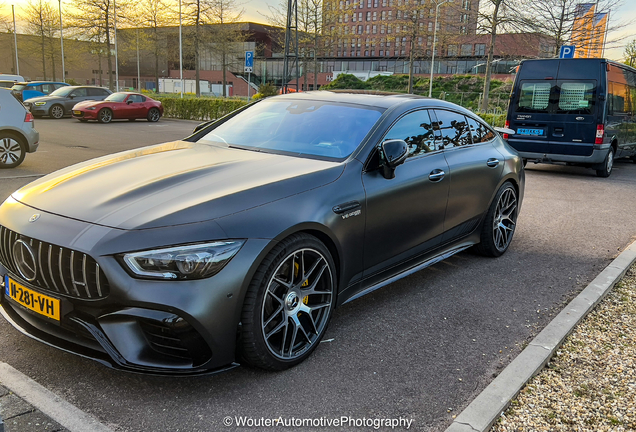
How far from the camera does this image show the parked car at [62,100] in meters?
23.8

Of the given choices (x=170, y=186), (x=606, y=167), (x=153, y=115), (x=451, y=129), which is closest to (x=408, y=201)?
(x=451, y=129)

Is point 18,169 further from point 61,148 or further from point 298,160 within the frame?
point 298,160

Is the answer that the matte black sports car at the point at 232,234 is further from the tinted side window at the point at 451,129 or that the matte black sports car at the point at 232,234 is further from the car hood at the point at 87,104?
the car hood at the point at 87,104

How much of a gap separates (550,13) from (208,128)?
30245mm

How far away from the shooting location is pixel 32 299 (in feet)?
9.41

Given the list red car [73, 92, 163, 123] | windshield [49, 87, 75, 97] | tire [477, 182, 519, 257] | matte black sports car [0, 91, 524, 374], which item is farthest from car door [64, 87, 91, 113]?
tire [477, 182, 519, 257]

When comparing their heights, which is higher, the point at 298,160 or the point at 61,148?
the point at 298,160

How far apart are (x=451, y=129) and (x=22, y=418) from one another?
12.6 ft

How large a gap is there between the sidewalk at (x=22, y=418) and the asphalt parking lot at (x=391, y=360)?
0.54 ft

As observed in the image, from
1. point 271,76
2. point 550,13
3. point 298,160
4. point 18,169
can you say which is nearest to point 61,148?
point 18,169

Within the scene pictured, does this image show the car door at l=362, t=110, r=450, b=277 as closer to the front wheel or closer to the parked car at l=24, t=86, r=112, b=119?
the front wheel

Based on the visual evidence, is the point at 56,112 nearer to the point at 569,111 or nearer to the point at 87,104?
the point at 87,104

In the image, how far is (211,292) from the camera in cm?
266

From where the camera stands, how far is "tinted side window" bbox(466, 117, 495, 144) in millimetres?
5227
